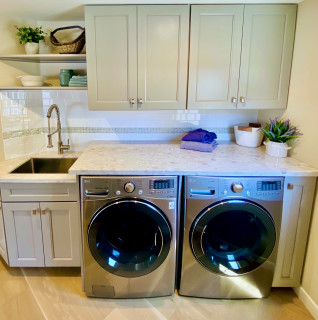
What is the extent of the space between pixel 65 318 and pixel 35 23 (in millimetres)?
2383

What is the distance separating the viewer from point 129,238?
177 cm

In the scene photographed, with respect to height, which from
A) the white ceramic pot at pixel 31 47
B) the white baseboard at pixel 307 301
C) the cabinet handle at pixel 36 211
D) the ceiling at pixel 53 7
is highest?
the ceiling at pixel 53 7

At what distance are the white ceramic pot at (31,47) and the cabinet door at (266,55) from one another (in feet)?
5.51

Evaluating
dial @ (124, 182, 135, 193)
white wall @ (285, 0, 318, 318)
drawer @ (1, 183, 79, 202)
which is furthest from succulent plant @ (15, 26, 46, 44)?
white wall @ (285, 0, 318, 318)

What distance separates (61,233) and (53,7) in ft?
5.65

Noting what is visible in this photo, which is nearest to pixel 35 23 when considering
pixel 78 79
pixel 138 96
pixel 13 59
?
pixel 13 59

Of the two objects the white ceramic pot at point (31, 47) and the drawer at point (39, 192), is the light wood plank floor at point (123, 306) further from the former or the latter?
the white ceramic pot at point (31, 47)

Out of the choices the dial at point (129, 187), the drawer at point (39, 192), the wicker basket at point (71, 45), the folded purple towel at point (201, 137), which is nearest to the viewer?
the dial at point (129, 187)

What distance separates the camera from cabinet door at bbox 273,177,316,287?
1.68 metres

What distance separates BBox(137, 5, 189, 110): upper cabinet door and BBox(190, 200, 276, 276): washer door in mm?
899

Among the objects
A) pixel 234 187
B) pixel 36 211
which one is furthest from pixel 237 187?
pixel 36 211

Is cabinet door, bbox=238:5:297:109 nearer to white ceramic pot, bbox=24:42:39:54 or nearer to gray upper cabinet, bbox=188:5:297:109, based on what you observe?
gray upper cabinet, bbox=188:5:297:109

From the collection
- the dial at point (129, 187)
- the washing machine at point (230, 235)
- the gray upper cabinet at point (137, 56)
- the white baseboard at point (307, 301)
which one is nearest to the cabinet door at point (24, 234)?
the dial at point (129, 187)

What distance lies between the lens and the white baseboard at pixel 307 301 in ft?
5.54
